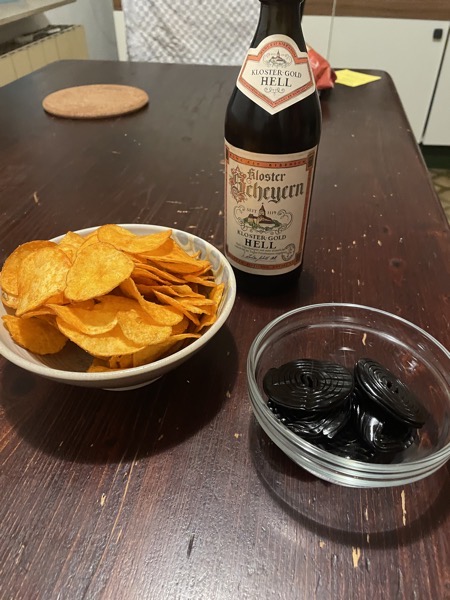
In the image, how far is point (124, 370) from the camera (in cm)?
37

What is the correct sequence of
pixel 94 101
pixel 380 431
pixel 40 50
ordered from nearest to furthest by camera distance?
pixel 380 431 → pixel 94 101 → pixel 40 50

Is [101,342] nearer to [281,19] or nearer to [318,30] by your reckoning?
[281,19]

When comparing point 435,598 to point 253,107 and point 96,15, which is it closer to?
point 253,107

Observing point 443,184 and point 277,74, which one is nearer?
point 277,74

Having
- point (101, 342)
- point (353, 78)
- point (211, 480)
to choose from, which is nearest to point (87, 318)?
point (101, 342)

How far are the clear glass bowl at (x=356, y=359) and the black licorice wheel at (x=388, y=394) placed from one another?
0.02 metres

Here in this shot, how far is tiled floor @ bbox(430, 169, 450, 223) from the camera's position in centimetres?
220

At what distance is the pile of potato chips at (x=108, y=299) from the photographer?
15.4 inches

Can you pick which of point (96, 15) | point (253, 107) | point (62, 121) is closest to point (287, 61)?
point (253, 107)

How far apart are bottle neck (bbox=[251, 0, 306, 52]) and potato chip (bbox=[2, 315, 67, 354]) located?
12.6 inches

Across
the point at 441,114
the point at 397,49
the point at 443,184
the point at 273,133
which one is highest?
the point at 273,133

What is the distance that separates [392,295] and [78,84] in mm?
983

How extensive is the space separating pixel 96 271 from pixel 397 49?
221 centimetres

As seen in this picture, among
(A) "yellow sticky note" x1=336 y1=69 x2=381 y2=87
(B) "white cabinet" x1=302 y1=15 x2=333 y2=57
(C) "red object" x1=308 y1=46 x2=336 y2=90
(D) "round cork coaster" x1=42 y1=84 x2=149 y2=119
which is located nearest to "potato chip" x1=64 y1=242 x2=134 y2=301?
(D) "round cork coaster" x1=42 y1=84 x2=149 y2=119
